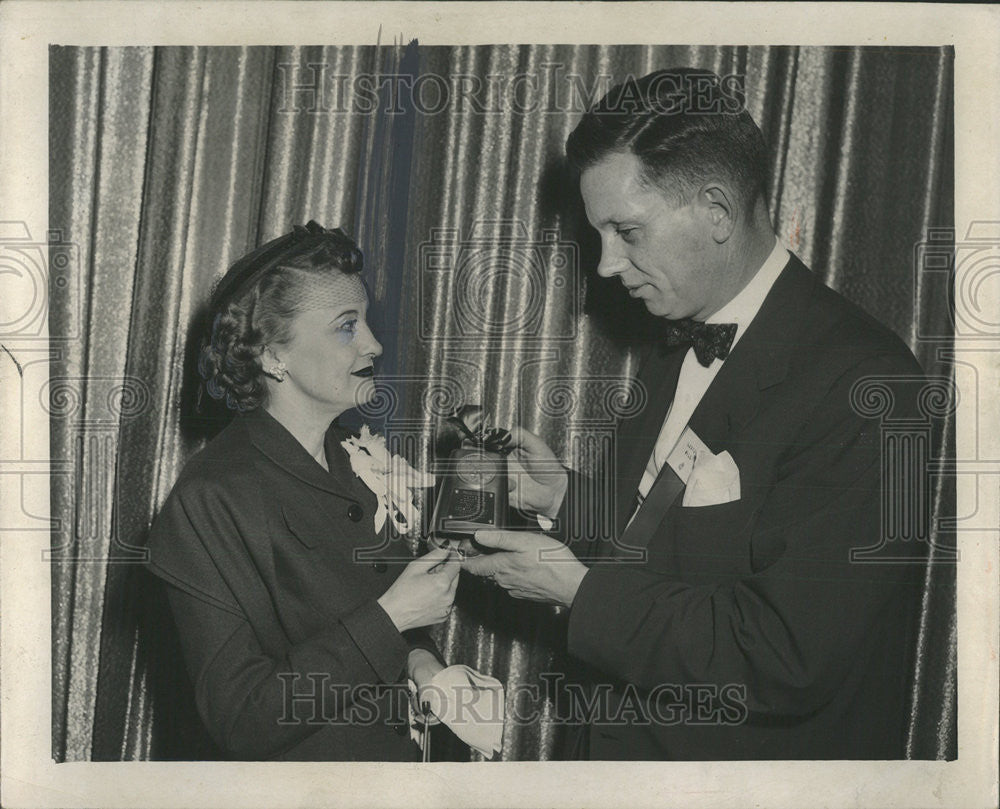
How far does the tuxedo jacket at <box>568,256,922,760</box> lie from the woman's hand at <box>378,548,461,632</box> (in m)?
0.33

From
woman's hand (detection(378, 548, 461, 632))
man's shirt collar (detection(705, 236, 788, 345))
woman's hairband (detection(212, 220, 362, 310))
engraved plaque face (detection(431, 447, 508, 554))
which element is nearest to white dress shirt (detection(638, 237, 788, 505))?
man's shirt collar (detection(705, 236, 788, 345))

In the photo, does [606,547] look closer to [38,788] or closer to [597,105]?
[597,105]

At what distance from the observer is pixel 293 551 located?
2.33 m

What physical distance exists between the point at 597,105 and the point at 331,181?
0.71 metres

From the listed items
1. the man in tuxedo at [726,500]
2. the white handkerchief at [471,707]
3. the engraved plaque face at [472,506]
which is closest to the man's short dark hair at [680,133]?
the man in tuxedo at [726,500]

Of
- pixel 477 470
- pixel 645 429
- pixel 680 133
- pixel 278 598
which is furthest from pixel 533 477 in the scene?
pixel 680 133

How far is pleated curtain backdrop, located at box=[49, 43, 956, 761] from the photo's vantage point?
2553 mm

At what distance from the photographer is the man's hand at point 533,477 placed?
8.36 feet

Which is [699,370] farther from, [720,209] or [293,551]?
[293,551]

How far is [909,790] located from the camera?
250 centimetres

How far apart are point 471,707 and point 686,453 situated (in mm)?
829

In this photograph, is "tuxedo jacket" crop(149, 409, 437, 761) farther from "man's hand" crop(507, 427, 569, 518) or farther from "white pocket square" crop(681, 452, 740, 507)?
"white pocket square" crop(681, 452, 740, 507)

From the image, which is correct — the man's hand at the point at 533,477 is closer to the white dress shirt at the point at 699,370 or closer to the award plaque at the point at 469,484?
the award plaque at the point at 469,484

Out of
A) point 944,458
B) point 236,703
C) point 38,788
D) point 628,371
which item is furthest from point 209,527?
point 944,458
